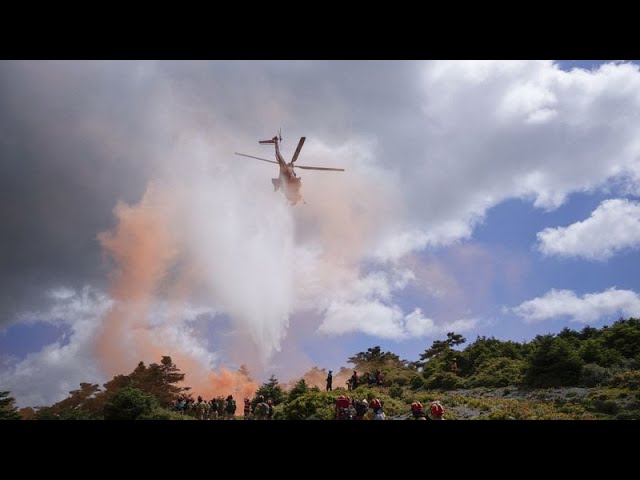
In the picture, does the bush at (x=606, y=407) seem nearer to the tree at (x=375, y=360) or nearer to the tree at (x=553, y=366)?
the tree at (x=553, y=366)

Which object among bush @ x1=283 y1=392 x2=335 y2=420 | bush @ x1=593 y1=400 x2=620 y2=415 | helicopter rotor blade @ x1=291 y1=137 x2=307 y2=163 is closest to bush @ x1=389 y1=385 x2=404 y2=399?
bush @ x1=283 y1=392 x2=335 y2=420

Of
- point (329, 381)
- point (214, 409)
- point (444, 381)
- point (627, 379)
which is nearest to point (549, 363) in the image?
point (627, 379)

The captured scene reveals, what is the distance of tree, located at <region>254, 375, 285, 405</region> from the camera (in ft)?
104

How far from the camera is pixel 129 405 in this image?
23.6 metres

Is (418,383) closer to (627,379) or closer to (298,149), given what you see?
(627,379)

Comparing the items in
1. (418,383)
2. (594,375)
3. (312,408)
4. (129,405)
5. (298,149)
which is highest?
(298,149)

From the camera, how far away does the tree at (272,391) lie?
31798mm

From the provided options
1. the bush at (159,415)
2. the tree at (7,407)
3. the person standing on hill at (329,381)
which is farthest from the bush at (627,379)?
the tree at (7,407)

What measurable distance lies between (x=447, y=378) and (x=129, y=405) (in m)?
25.8

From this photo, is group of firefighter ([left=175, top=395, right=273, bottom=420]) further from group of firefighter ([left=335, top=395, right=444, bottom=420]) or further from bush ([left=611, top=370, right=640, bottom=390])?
bush ([left=611, top=370, right=640, bottom=390])

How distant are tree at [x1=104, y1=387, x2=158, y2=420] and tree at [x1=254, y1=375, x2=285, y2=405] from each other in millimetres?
9845
